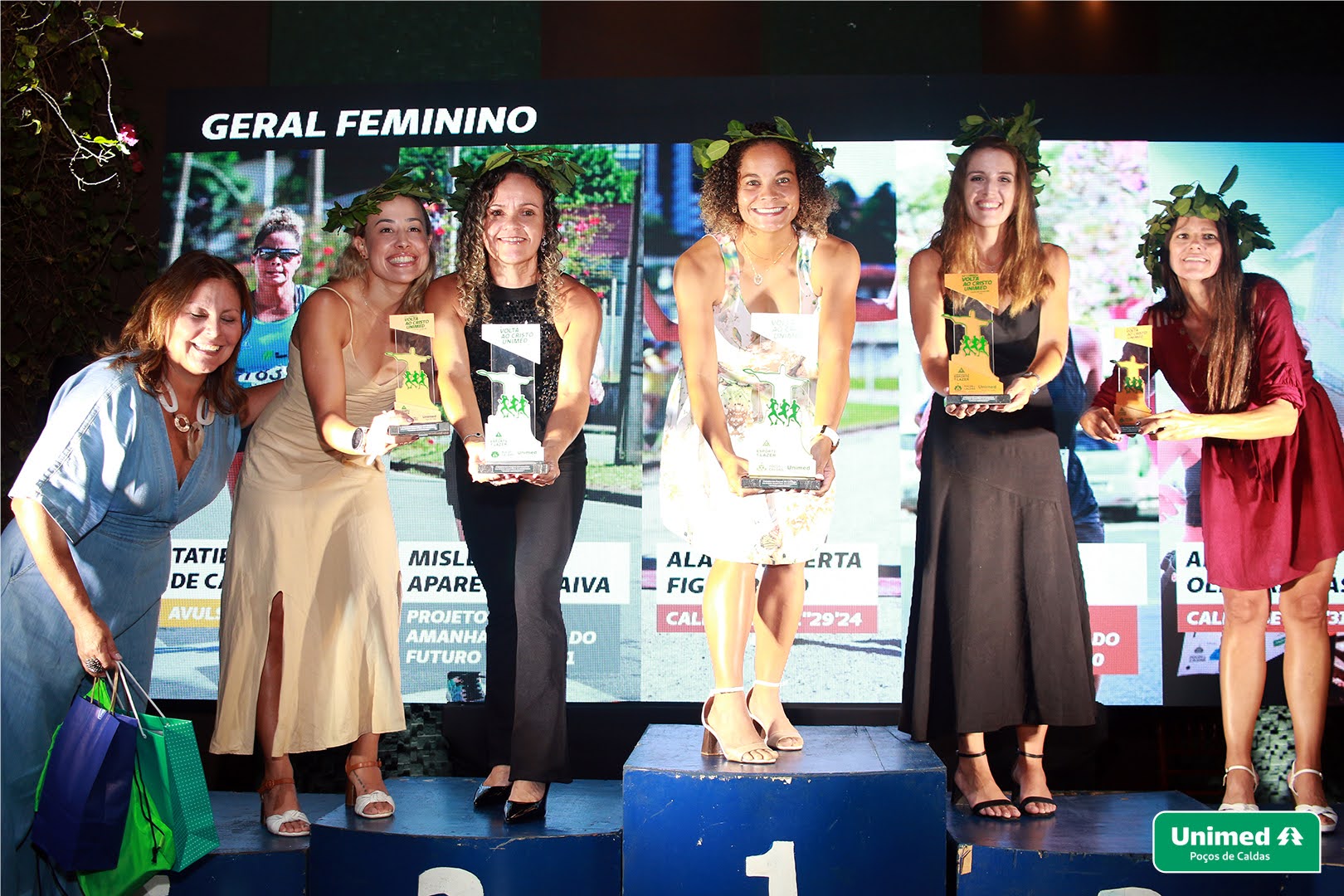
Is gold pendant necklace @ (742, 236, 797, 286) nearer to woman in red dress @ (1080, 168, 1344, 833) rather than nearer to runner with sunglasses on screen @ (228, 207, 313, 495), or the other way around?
woman in red dress @ (1080, 168, 1344, 833)

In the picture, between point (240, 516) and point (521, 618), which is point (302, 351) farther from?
point (521, 618)

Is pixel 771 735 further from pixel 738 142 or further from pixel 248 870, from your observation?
pixel 738 142

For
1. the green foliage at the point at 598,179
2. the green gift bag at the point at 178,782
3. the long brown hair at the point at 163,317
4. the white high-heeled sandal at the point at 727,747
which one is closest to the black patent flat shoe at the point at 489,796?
the white high-heeled sandal at the point at 727,747

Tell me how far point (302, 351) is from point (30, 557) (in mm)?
928

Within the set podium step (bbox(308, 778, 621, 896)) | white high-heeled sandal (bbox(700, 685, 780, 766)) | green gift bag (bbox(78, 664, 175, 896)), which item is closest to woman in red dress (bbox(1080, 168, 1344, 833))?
white high-heeled sandal (bbox(700, 685, 780, 766))

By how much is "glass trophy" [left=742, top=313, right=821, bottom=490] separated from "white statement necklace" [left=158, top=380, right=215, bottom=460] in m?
1.54

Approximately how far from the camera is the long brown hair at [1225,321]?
12.3 ft

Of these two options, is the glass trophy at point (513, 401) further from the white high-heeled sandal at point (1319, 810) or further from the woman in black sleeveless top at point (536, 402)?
the white high-heeled sandal at point (1319, 810)

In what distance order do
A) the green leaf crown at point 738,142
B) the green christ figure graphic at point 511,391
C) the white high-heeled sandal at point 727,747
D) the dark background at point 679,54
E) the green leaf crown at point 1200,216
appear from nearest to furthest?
the white high-heeled sandal at point 727,747 < the green christ figure graphic at point 511,391 < the green leaf crown at point 738,142 < the green leaf crown at point 1200,216 < the dark background at point 679,54

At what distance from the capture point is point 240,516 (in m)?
3.67

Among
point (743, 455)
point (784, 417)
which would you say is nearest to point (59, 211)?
point (743, 455)

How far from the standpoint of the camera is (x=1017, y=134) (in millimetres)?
3775

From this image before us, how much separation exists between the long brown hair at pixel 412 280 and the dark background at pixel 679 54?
816 millimetres

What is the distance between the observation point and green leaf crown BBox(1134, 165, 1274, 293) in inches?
152
